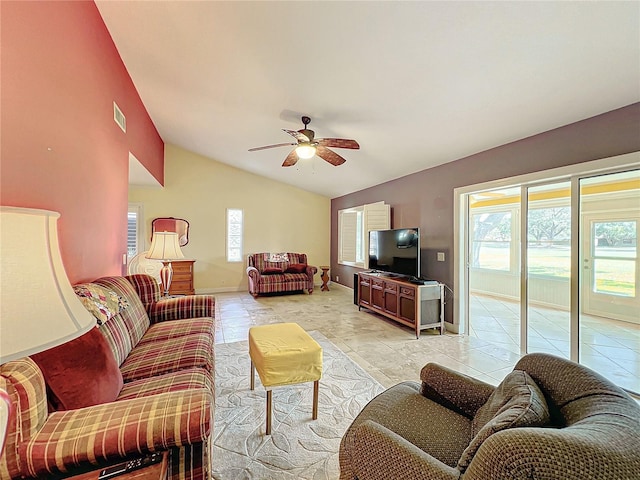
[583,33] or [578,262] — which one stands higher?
[583,33]

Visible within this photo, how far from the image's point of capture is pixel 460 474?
87cm

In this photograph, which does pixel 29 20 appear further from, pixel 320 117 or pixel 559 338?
pixel 559 338

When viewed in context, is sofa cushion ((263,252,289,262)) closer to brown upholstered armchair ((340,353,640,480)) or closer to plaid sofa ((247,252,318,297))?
plaid sofa ((247,252,318,297))

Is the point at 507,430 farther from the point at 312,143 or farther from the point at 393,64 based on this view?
the point at 312,143

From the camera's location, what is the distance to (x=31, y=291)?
764 millimetres

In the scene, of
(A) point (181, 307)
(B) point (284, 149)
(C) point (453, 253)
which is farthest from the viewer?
(B) point (284, 149)

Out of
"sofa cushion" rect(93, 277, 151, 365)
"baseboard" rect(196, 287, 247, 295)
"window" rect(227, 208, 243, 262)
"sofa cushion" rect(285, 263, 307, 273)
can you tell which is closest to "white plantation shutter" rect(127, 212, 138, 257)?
"baseboard" rect(196, 287, 247, 295)

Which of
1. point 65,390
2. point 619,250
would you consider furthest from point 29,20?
point 619,250

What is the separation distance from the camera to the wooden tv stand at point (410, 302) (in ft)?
12.7

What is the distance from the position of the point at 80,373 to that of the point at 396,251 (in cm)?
400

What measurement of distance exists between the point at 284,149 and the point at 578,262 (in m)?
4.19

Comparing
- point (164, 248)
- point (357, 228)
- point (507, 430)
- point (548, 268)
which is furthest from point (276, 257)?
point (507, 430)

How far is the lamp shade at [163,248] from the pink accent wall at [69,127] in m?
0.33

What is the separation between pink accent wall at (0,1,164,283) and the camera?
1473 millimetres
